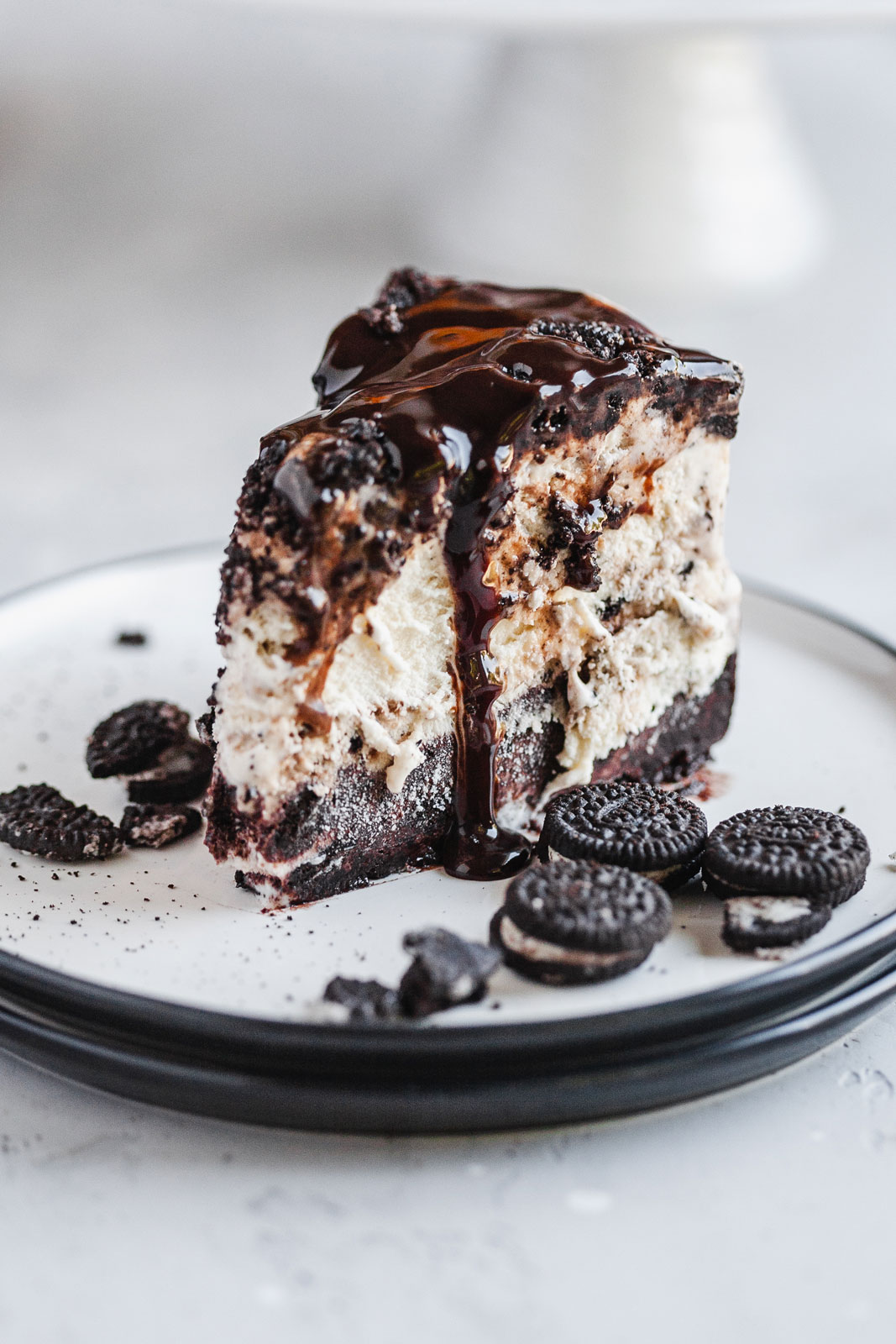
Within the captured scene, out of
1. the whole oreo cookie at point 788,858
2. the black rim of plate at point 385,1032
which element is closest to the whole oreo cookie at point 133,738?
the black rim of plate at point 385,1032

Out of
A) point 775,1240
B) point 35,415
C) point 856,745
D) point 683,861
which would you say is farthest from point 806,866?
point 35,415

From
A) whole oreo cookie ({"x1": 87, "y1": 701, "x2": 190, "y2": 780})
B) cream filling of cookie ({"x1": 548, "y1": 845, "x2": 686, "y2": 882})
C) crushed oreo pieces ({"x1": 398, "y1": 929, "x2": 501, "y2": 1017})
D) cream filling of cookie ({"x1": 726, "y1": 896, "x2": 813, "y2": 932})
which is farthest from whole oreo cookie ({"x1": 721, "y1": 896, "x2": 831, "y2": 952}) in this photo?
whole oreo cookie ({"x1": 87, "y1": 701, "x2": 190, "y2": 780})

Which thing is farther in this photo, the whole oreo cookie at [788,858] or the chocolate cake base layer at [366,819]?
the chocolate cake base layer at [366,819]

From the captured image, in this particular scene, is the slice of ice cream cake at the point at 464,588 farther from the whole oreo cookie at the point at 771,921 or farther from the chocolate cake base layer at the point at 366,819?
the whole oreo cookie at the point at 771,921

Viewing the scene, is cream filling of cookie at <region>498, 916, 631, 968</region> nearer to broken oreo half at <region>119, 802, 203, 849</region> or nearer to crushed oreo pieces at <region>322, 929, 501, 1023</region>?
crushed oreo pieces at <region>322, 929, 501, 1023</region>

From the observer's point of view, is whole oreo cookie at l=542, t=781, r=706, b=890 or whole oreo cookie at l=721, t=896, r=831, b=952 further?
whole oreo cookie at l=542, t=781, r=706, b=890

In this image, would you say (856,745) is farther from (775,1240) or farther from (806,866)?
(775,1240)
